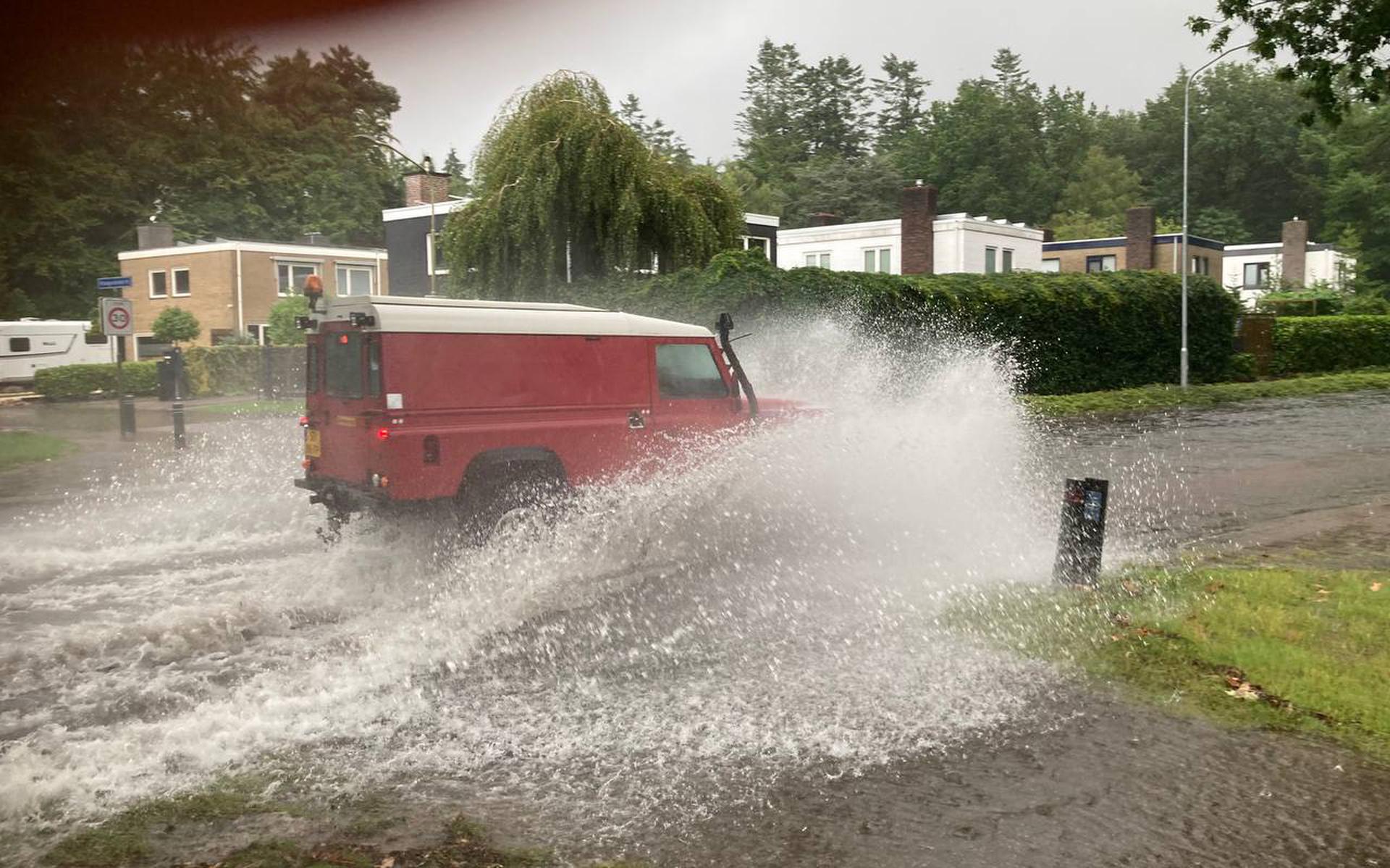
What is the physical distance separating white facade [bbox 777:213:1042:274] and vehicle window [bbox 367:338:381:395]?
38.9 meters

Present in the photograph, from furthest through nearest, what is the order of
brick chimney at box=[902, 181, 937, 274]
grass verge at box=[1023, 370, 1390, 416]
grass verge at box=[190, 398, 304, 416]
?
brick chimney at box=[902, 181, 937, 274], grass verge at box=[190, 398, 304, 416], grass verge at box=[1023, 370, 1390, 416]

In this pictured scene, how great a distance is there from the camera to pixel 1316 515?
1243 cm

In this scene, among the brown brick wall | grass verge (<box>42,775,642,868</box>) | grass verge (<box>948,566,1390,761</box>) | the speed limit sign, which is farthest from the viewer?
the brown brick wall

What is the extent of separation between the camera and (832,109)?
330ft

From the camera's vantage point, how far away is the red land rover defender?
8.91m

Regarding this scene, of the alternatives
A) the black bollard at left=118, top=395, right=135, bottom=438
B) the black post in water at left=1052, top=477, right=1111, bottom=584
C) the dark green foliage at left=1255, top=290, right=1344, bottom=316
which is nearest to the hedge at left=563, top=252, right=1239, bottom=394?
the black bollard at left=118, top=395, right=135, bottom=438

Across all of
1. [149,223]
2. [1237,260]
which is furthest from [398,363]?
[1237,260]

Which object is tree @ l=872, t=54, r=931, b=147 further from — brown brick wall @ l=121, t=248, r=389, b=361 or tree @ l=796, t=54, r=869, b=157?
brown brick wall @ l=121, t=248, r=389, b=361

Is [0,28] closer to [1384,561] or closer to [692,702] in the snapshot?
[692,702]

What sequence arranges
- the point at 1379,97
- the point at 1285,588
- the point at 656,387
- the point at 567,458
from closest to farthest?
the point at 1285,588 → the point at 567,458 → the point at 656,387 → the point at 1379,97

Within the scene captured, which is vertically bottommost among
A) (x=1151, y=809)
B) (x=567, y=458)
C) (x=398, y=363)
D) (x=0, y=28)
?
(x=1151, y=809)

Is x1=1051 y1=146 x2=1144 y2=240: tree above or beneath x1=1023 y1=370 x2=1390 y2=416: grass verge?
above

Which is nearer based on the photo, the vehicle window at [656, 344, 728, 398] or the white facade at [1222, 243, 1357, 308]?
the vehicle window at [656, 344, 728, 398]

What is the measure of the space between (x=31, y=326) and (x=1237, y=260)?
6806 cm
